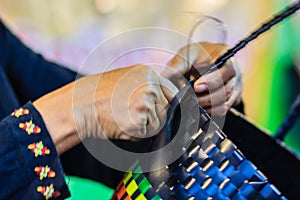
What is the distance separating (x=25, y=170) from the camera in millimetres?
470

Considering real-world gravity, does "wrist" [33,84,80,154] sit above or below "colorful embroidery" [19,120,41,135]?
below

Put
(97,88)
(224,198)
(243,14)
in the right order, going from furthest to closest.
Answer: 1. (243,14)
2. (97,88)
3. (224,198)

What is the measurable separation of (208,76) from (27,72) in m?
0.52

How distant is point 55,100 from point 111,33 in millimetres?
938

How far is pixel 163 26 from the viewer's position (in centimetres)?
138

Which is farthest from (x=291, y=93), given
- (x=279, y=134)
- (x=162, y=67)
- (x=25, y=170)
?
(x=25, y=170)

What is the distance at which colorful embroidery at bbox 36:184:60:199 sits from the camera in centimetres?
48

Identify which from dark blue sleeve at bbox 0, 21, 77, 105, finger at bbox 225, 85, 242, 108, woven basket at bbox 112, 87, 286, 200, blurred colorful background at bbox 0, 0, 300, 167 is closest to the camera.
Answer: woven basket at bbox 112, 87, 286, 200

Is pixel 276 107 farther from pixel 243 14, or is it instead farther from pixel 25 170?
pixel 25 170

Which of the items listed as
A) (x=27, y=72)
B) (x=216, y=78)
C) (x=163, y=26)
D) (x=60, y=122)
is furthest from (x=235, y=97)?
(x=163, y=26)

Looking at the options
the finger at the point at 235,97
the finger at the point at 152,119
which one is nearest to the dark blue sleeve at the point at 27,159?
the finger at the point at 152,119

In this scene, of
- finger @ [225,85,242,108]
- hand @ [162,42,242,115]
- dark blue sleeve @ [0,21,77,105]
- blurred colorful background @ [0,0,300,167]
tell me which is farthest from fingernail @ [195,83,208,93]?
blurred colorful background @ [0,0,300,167]

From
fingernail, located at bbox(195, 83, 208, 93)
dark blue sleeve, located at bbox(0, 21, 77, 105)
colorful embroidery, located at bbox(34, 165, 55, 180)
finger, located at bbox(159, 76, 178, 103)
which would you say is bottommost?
fingernail, located at bbox(195, 83, 208, 93)

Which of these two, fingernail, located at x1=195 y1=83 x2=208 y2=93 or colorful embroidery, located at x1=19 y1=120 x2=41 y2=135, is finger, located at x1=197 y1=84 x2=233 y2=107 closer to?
fingernail, located at x1=195 y1=83 x2=208 y2=93
